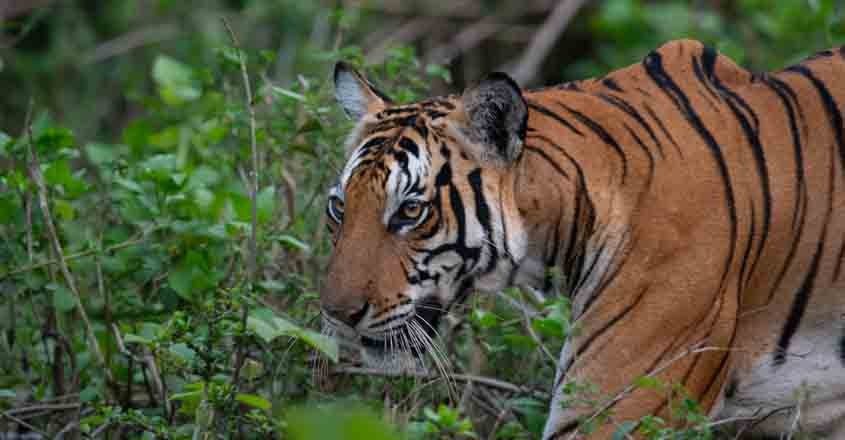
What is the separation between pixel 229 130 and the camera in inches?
214

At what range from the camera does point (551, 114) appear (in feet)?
13.0

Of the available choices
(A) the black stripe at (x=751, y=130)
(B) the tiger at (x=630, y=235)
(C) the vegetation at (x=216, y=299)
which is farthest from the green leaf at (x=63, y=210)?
(A) the black stripe at (x=751, y=130)

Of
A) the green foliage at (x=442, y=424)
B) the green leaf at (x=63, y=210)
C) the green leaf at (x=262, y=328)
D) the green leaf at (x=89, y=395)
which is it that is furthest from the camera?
the green leaf at (x=63, y=210)

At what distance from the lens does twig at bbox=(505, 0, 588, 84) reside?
29.0 ft

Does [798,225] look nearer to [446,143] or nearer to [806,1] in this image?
[446,143]

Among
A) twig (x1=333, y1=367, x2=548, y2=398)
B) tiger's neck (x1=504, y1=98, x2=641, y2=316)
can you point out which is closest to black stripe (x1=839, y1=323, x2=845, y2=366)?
tiger's neck (x1=504, y1=98, x2=641, y2=316)

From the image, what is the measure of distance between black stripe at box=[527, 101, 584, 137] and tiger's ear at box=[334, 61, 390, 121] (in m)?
0.44

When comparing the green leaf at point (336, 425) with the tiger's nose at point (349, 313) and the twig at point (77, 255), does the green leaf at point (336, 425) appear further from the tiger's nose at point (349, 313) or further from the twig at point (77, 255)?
the twig at point (77, 255)

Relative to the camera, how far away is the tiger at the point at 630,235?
12.1 ft

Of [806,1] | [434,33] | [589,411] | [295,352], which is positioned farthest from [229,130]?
[434,33]

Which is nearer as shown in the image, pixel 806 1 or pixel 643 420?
pixel 643 420

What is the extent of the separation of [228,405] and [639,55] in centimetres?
529

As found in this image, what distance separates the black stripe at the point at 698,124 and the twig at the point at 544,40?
15.2 ft

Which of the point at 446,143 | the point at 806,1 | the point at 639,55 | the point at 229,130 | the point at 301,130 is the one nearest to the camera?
the point at 446,143
